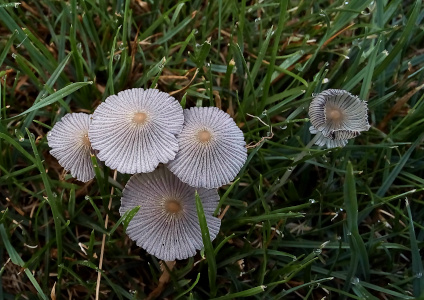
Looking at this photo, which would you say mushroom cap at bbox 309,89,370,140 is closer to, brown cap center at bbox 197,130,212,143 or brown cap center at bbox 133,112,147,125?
brown cap center at bbox 197,130,212,143

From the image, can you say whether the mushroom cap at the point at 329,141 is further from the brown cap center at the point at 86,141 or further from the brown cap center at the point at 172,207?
the brown cap center at the point at 86,141

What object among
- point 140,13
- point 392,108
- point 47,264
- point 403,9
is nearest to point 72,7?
point 140,13

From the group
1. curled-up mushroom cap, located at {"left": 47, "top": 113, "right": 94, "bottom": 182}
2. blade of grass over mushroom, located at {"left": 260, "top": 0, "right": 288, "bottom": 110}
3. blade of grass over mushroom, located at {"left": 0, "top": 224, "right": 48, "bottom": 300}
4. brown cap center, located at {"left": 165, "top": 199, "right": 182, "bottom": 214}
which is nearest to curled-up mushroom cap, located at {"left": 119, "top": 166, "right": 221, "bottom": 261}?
brown cap center, located at {"left": 165, "top": 199, "right": 182, "bottom": 214}

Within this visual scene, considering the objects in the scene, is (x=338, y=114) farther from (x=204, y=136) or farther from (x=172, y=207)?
(x=172, y=207)

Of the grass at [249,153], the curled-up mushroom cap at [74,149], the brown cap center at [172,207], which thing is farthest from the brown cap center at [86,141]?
the brown cap center at [172,207]

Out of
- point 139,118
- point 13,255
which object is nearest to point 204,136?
point 139,118

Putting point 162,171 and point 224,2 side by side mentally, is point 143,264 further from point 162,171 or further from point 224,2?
point 224,2
